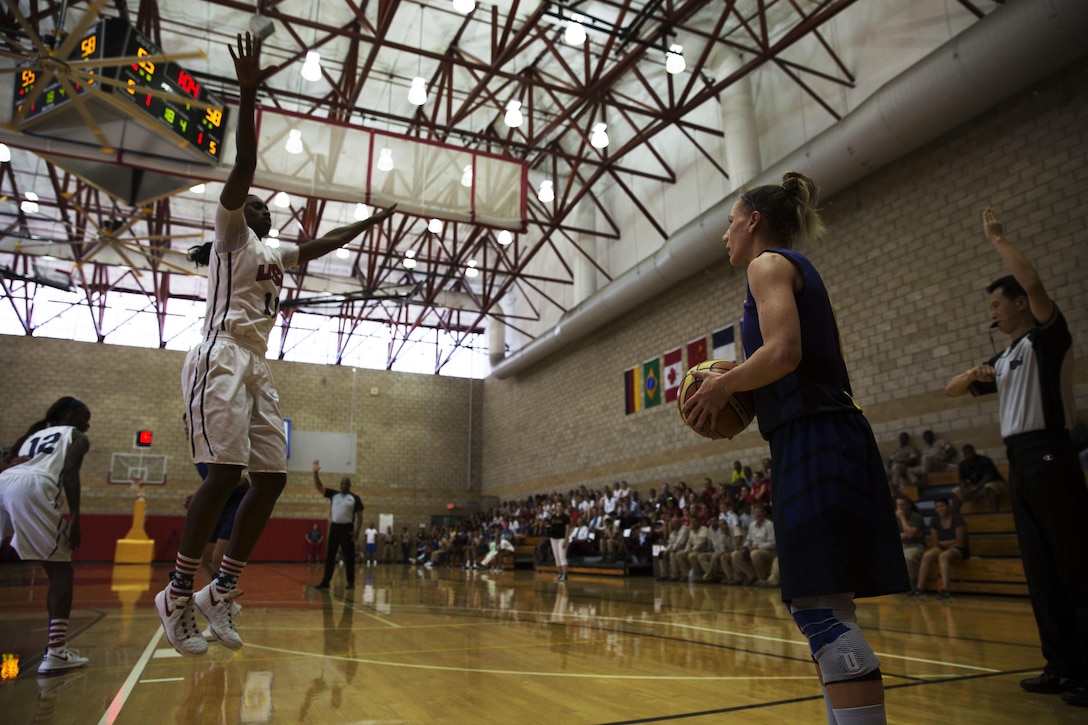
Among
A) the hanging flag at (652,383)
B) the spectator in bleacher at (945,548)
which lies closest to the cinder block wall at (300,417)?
the hanging flag at (652,383)

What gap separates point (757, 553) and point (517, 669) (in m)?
7.41

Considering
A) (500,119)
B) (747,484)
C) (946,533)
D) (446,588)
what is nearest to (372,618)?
(446,588)

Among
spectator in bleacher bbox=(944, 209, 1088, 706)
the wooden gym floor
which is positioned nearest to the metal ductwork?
the wooden gym floor

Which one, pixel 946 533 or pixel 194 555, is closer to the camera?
pixel 194 555

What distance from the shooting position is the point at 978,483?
8.23m

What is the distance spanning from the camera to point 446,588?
10.1m

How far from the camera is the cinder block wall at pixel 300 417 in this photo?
21.5 metres

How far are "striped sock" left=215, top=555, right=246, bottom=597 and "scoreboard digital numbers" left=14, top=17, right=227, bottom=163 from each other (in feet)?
23.8

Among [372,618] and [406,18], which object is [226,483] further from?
[406,18]

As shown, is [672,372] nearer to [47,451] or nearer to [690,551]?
[690,551]

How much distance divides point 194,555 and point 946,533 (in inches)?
311

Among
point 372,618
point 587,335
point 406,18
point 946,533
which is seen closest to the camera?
point 372,618

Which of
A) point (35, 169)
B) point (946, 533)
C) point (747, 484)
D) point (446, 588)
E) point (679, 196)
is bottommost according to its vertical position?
point (446, 588)

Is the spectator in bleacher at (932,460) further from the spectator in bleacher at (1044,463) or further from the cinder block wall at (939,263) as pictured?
the spectator in bleacher at (1044,463)
